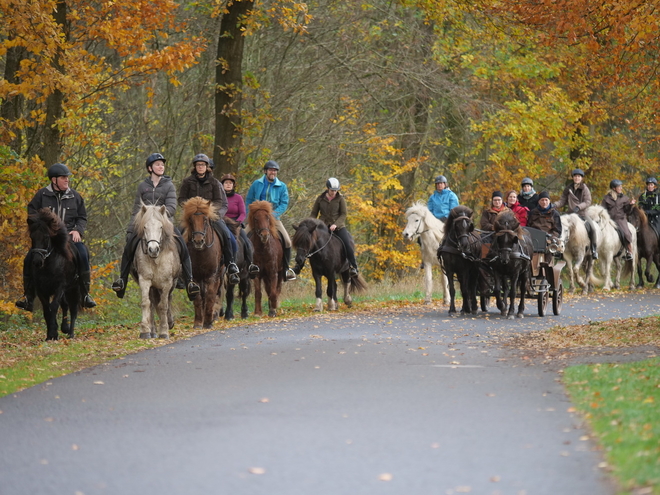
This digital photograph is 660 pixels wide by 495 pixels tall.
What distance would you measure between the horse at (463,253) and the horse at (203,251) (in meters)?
4.44

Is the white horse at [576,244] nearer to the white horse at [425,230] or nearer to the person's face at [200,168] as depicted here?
the white horse at [425,230]

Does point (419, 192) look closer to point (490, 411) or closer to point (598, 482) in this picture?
point (490, 411)

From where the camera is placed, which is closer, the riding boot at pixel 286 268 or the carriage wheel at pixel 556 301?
the carriage wheel at pixel 556 301

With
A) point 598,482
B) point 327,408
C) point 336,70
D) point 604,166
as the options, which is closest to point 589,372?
point 327,408

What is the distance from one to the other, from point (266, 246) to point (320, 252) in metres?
1.78

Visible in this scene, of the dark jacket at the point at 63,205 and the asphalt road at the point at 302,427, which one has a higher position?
the dark jacket at the point at 63,205

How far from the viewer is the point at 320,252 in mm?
21172

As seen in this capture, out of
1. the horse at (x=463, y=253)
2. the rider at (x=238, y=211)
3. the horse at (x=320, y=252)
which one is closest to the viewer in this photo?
the horse at (x=463, y=253)

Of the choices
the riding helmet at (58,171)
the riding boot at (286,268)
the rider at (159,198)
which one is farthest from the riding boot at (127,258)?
the riding boot at (286,268)

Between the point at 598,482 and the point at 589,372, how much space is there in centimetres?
453

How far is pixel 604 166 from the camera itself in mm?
40094

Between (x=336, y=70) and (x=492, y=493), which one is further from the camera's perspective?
(x=336, y=70)

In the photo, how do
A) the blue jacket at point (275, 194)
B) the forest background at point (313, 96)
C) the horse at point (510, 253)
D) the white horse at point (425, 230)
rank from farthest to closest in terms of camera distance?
the white horse at point (425, 230), the blue jacket at point (275, 194), the horse at point (510, 253), the forest background at point (313, 96)

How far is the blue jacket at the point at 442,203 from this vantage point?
75.9 ft
